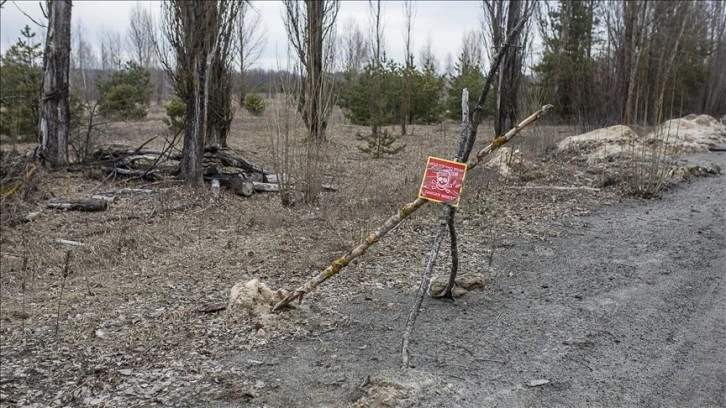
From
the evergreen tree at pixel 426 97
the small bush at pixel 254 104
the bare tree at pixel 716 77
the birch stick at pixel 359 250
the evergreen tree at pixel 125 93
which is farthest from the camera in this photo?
the bare tree at pixel 716 77

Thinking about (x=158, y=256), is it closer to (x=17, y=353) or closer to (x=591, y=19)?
(x=17, y=353)

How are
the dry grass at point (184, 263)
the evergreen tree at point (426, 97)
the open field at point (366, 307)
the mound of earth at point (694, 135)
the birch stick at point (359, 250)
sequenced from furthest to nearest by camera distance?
the evergreen tree at point (426, 97) < the mound of earth at point (694, 135) < the dry grass at point (184, 263) < the birch stick at point (359, 250) < the open field at point (366, 307)

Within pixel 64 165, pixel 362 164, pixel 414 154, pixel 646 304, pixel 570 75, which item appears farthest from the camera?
pixel 570 75

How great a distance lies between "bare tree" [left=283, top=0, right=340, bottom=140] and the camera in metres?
7.06

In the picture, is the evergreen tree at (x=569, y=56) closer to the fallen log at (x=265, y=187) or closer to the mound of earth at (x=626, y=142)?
the mound of earth at (x=626, y=142)

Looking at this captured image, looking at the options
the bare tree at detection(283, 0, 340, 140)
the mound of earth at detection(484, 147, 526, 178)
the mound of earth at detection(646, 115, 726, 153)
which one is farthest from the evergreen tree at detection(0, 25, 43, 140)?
the mound of earth at detection(646, 115, 726, 153)

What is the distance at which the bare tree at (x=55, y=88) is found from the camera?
10250 mm

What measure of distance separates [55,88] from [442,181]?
30.3 ft

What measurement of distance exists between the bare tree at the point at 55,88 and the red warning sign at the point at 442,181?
29.5 feet

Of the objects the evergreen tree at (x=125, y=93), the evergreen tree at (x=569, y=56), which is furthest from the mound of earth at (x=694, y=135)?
the evergreen tree at (x=125, y=93)

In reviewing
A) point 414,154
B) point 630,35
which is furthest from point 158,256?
point 630,35

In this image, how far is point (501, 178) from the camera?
9492mm

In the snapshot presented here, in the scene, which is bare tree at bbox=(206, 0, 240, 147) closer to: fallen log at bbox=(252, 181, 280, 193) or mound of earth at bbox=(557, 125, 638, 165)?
fallen log at bbox=(252, 181, 280, 193)

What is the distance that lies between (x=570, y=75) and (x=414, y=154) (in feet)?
21.1
